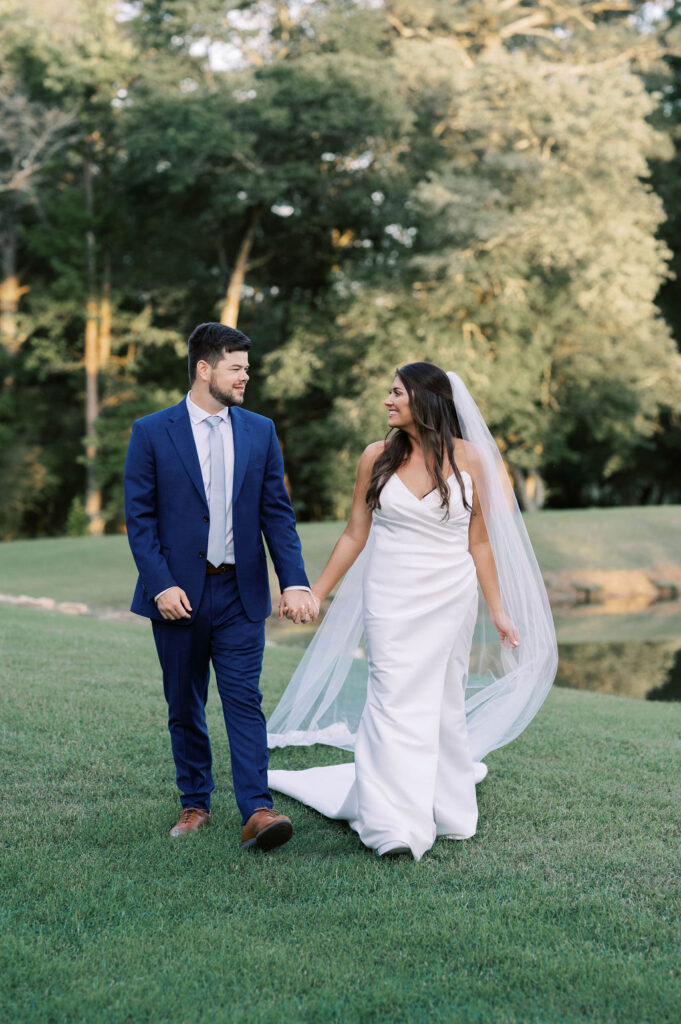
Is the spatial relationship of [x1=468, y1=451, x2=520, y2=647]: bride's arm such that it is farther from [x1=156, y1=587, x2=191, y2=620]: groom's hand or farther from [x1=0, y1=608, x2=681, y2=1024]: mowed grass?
[x1=156, y1=587, x2=191, y2=620]: groom's hand

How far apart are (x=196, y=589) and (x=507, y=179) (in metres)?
23.7

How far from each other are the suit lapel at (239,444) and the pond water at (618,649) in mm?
7081

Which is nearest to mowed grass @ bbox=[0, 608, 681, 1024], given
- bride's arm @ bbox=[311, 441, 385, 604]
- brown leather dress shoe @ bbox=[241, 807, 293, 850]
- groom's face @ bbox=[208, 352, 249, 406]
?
brown leather dress shoe @ bbox=[241, 807, 293, 850]

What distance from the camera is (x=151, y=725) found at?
619 cm

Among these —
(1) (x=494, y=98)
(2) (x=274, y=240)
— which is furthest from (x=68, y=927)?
(2) (x=274, y=240)

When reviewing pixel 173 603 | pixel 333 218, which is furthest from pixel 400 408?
pixel 333 218

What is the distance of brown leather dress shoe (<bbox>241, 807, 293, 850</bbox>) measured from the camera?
405cm

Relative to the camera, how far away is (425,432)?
176 inches

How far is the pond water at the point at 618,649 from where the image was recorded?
10.8m

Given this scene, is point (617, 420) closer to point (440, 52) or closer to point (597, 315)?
point (597, 315)

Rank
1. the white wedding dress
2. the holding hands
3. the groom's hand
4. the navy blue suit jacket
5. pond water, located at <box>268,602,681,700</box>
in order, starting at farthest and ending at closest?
pond water, located at <box>268,602,681,700</box> → the holding hands → the white wedding dress → the navy blue suit jacket → the groom's hand

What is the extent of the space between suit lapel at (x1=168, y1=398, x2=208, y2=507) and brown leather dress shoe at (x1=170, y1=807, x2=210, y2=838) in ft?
4.71

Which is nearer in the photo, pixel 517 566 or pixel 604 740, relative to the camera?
pixel 517 566

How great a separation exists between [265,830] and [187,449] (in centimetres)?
159
